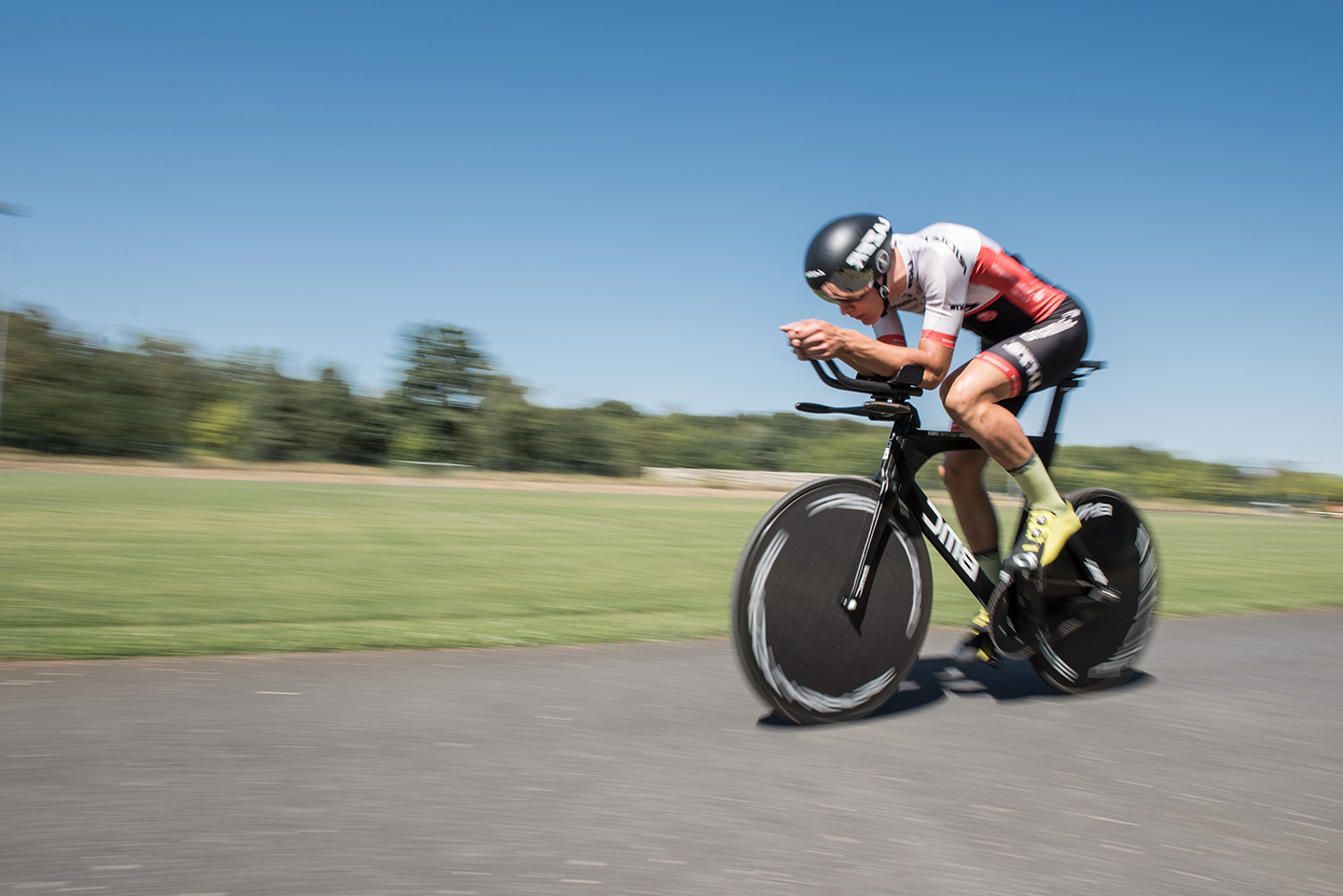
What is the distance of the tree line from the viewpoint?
31.9 metres

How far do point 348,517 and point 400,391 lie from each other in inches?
1282

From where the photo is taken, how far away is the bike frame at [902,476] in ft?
10.5

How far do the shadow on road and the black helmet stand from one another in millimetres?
1545

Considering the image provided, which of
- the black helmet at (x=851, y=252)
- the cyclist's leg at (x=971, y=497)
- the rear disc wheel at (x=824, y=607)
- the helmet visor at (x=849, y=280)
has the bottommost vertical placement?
the rear disc wheel at (x=824, y=607)

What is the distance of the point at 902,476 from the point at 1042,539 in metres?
0.61

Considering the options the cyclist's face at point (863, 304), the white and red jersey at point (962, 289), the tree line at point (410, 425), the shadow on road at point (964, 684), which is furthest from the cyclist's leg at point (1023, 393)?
the tree line at point (410, 425)

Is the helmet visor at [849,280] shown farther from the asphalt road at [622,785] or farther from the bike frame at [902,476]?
the asphalt road at [622,785]

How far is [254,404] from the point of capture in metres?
36.7

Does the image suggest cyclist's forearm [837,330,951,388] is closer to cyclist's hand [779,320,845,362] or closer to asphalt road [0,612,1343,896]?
cyclist's hand [779,320,845,362]

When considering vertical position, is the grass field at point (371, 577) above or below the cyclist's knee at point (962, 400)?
below

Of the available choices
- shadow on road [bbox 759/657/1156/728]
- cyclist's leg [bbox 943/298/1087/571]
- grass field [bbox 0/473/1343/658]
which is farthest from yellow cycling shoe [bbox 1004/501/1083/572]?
grass field [bbox 0/473/1343/658]

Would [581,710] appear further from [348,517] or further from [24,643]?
[348,517]

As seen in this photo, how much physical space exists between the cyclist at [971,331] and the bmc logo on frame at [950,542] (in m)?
0.18

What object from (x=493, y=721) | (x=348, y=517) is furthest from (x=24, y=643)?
(x=348, y=517)
